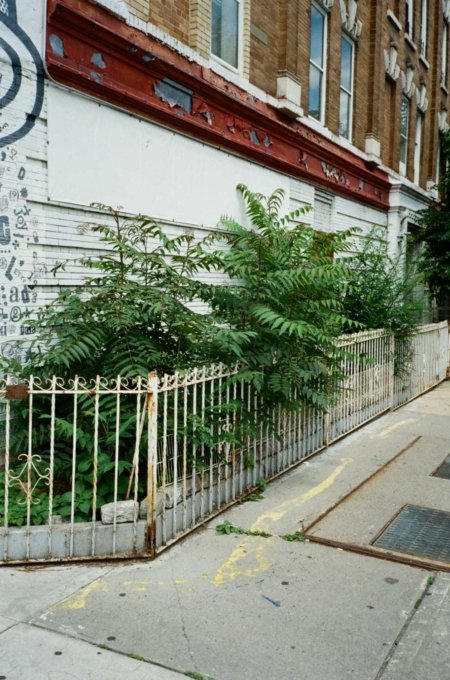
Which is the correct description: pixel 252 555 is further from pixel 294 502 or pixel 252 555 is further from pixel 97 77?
pixel 97 77

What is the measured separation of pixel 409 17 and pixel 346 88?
5.10 metres

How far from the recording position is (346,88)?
14414 mm

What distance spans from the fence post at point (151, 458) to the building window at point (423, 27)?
57.8 feet

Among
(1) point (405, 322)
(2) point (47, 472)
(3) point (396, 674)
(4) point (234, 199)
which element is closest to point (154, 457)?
(2) point (47, 472)

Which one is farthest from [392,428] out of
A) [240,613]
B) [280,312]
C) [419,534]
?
[240,613]

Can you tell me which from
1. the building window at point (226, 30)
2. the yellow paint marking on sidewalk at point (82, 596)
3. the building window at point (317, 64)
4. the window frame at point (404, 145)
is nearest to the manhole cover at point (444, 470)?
the yellow paint marking on sidewalk at point (82, 596)

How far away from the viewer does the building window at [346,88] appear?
14.2m

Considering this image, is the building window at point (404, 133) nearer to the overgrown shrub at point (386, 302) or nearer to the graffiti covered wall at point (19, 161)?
the overgrown shrub at point (386, 302)

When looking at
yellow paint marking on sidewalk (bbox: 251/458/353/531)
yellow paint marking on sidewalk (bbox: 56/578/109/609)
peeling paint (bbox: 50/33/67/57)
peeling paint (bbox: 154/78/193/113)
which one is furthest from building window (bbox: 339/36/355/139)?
yellow paint marking on sidewalk (bbox: 56/578/109/609)

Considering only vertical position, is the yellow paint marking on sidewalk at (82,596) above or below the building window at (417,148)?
below

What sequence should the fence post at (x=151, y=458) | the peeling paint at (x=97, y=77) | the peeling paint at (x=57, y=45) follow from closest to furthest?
1. the fence post at (x=151, y=458)
2. the peeling paint at (x=57, y=45)
3. the peeling paint at (x=97, y=77)

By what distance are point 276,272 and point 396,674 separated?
11.7 feet

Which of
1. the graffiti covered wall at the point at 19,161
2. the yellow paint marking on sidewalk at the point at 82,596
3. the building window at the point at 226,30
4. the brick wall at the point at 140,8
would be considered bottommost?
the yellow paint marking on sidewalk at the point at 82,596

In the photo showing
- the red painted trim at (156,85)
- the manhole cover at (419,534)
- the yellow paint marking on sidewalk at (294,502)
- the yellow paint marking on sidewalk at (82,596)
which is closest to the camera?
the yellow paint marking on sidewalk at (82,596)
